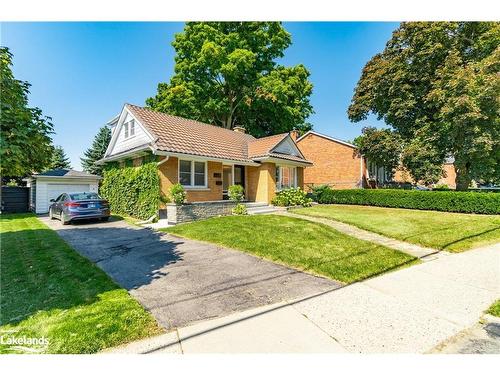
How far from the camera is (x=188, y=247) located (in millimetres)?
7648

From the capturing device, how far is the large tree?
16.3m

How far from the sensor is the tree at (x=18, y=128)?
469 centimetres

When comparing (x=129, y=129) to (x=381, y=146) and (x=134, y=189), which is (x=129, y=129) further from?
(x=381, y=146)

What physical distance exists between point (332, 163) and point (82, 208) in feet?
67.1

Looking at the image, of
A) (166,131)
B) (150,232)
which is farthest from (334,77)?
(150,232)

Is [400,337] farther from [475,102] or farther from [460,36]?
[460,36]

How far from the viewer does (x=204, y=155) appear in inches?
555

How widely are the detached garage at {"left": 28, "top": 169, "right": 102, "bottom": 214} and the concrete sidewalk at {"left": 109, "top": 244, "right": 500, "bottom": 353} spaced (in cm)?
2108

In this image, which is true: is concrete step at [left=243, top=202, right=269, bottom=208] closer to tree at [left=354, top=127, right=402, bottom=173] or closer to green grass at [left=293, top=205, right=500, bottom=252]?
green grass at [left=293, top=205, right=500, bottom=252]

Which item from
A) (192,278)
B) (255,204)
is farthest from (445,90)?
(192,278)

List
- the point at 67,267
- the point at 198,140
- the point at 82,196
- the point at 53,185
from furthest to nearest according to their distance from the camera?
the point at 53,185, the point at 198,140, the point at 82,196, the point at 67,267

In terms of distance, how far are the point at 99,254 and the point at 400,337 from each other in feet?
23.2

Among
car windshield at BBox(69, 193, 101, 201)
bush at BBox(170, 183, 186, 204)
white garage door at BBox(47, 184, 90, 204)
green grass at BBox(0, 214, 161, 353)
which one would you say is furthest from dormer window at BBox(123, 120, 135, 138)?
green grass at BBox(0, 214, 161, 353)

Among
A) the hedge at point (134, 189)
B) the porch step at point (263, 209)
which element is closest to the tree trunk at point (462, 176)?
the porch step at point (263, 209)
